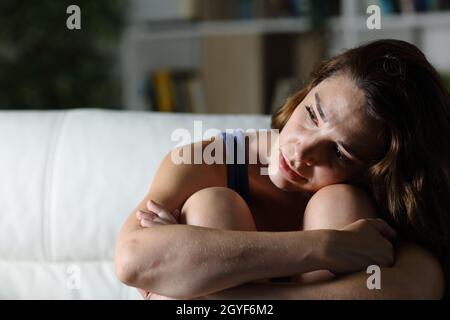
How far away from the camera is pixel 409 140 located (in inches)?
45.4

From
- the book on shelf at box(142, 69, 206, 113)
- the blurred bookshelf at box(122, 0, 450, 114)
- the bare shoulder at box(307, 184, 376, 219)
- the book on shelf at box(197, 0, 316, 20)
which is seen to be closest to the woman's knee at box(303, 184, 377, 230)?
the bare shoulder at box(307, 184, 376, 219)

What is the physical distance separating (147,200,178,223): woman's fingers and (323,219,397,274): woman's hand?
0.83 ft

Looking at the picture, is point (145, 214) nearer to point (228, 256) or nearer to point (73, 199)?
point (228, 256)

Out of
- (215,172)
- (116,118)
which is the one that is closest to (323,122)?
(215,172)

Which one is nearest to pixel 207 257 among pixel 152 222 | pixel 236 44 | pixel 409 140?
pixel 152 222

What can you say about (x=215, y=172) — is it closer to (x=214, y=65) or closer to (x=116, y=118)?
(x=116, y=118)

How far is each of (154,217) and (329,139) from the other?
11.9 inches

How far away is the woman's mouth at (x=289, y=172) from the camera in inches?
47.2

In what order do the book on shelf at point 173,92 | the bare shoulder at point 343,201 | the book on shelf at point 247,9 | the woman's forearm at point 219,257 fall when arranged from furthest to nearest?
the book on shelf at point 173,92 → the book on shelf at point 247,9 → the bare shoulder at point 343,201 → the woman's forearm at point 219,257

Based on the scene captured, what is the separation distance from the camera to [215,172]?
4.25 feet

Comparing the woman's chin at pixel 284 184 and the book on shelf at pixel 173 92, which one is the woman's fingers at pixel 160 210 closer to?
the woman's chin at pixel 284 184

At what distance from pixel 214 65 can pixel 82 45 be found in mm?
640

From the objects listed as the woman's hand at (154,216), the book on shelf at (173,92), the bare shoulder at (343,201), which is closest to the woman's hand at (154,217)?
the woman's hand at (154,216)

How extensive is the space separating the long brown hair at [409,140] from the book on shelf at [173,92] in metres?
2.39
